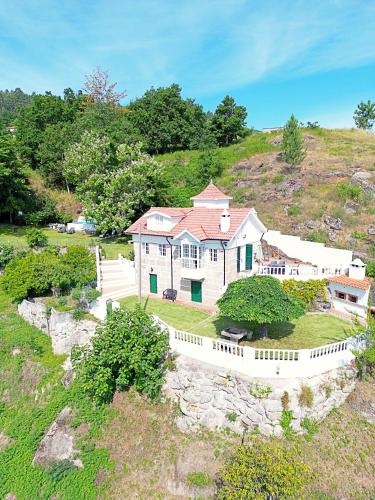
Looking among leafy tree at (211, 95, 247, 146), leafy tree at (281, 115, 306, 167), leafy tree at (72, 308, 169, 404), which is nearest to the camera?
leafy tree at (72, 308, 169, 404)

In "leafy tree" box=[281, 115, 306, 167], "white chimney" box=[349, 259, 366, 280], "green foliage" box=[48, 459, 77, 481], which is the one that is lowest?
"green foliage" box=[48, 459, 77, 481]

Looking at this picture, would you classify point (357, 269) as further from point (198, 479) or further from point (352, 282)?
point (198, 479)

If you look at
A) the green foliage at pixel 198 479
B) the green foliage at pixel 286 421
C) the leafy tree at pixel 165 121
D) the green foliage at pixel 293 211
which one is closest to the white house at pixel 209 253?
the green foliage at pixel 293 211

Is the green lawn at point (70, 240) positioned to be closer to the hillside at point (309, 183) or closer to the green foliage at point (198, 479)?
the hillside at point (309, 183)

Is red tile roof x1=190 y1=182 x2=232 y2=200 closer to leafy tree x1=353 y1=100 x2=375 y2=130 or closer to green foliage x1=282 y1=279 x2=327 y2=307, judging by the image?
green foliage x1=282 y1=279 x2=327 y2=307

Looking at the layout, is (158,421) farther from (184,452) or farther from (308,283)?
(308,283)

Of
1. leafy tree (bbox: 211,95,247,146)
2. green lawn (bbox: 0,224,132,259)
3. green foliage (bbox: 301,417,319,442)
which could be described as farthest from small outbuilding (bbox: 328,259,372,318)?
leafy tree (bbox: 211,95,247,146)

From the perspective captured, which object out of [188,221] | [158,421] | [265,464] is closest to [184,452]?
[158,421]
